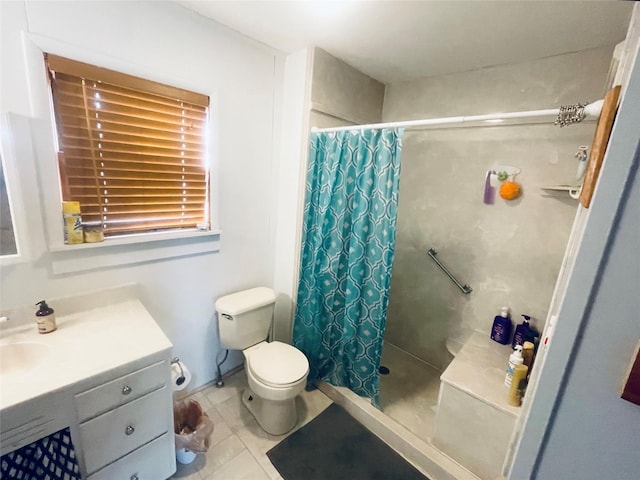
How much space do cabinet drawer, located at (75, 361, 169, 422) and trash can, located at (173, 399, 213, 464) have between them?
1.51 feet

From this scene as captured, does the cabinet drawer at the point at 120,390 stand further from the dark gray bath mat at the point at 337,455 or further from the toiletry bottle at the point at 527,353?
the toiletry bottle at the point at 527,353

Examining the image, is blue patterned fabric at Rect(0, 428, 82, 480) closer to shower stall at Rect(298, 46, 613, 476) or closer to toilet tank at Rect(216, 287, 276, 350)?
toilet tank at Rect(216, 287, 276, 350)

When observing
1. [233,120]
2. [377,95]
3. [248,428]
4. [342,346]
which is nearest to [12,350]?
[248,428]

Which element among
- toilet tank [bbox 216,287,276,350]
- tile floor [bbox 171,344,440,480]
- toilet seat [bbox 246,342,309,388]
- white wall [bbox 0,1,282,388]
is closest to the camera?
white wall [bbox 0,1,282,388]

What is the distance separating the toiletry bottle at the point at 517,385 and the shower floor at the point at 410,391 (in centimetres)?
59

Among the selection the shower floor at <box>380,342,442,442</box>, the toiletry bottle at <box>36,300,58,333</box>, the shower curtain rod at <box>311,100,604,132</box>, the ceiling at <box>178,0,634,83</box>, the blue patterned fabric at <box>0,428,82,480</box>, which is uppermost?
the ceiling at <box>178,0,634,83</box>

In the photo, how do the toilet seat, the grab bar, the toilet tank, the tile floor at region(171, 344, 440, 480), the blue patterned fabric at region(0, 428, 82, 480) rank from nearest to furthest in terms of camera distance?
the blue patterned fabric at region(0, 428, 82, 480)
the tile floor at region(171, 344, 440, 480)
the toilet seat
the toilet tank
the grab bar

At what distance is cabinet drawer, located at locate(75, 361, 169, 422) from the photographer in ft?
3.30

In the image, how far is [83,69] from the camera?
3.97ft

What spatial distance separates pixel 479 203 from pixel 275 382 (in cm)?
181

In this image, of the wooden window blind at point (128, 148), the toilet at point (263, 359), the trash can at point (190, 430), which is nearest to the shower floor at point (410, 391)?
the toilet at point (263, 359)

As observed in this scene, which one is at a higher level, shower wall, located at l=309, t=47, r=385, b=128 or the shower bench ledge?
shower wall, located at l=309, t=47, r=385, b=128

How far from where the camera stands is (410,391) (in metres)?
2.05

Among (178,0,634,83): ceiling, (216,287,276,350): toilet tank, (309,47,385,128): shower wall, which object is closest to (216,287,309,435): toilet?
(216,287,276,350): toilet tank
